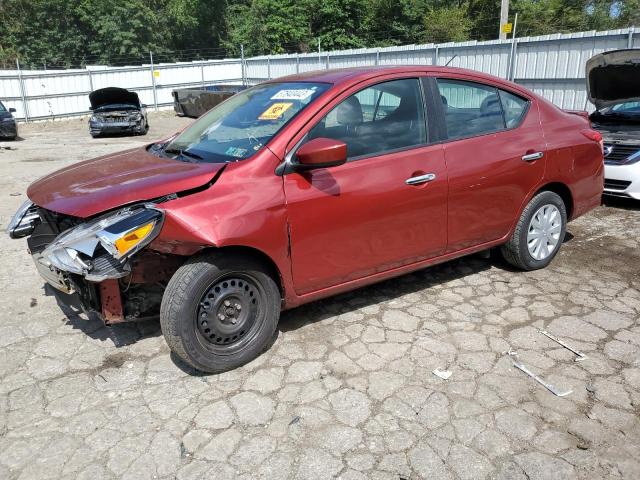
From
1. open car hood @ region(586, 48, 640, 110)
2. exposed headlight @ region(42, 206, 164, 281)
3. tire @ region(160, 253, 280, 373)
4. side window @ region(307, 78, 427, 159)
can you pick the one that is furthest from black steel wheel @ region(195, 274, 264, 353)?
open car hood @ region(586, 48, 640, 110)

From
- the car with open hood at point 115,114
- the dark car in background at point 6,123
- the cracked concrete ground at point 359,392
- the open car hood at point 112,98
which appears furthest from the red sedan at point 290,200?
the open car hood at point 112,98

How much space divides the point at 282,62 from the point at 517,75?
13.2m

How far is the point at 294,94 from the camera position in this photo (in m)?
3.76

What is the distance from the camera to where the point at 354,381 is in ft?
10.7

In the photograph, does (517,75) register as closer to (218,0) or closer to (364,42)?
(364,42)

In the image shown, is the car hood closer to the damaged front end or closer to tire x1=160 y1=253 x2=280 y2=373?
the damaged front end

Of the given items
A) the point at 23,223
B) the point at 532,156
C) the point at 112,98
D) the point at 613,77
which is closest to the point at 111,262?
the point at 23,223

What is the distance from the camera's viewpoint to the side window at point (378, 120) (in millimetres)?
3578

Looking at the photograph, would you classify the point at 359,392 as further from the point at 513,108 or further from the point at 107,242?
the point at 513,108

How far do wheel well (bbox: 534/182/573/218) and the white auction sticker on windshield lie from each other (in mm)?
2224

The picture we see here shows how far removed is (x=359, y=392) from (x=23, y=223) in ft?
8.52

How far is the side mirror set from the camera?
320 centimetres

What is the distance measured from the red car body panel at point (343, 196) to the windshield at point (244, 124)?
114 mm

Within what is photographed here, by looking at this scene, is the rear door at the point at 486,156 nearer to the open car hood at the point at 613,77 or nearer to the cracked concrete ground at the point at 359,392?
the cracked concrete ground at the point at 359,392
